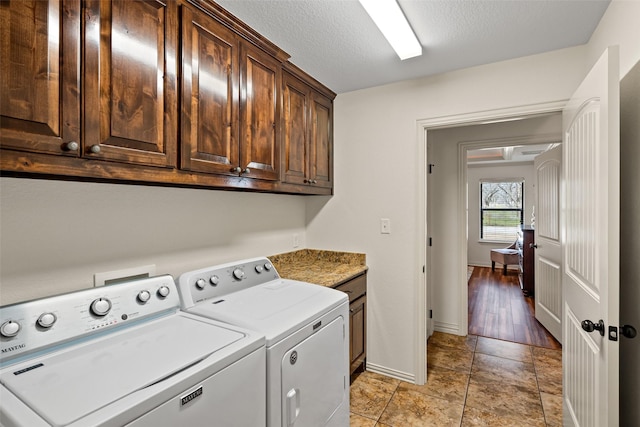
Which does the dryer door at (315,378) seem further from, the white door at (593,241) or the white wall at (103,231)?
the white door at (593,241)

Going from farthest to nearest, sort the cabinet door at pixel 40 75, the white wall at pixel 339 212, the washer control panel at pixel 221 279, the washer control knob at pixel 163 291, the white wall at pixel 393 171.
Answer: the white wall at pixel 393 171 → the washer control panel at pixel 221 279 → the washer control knob at pixel 163 291 → the white wall at pixel 339 212 → the cabinet door at pixel 40 75

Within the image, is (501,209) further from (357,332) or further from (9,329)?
(9,329)

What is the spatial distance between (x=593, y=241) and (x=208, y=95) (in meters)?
1.82

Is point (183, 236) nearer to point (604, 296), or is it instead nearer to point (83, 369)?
point (83, 369)

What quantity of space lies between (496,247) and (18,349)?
7.75m

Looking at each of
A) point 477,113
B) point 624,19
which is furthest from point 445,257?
point 624,19

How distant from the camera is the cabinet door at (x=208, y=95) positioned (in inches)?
56.1

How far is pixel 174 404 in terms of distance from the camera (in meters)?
0.88

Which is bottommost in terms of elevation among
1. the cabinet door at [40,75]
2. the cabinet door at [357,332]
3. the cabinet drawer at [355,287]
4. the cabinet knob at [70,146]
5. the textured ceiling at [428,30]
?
the cabinet door at [357,332]

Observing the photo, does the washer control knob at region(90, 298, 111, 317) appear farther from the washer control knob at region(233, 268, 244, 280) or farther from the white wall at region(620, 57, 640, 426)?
the white wall at region(620, 57, 640, 426)

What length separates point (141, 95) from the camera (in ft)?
4.09

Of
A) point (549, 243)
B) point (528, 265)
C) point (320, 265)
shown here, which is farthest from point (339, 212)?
point (528, 265)

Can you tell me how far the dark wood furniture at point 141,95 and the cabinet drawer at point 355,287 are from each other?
831 mm

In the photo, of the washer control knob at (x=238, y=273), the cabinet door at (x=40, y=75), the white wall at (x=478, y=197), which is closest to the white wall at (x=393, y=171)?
the washer control knob at (x=238, y=273)
